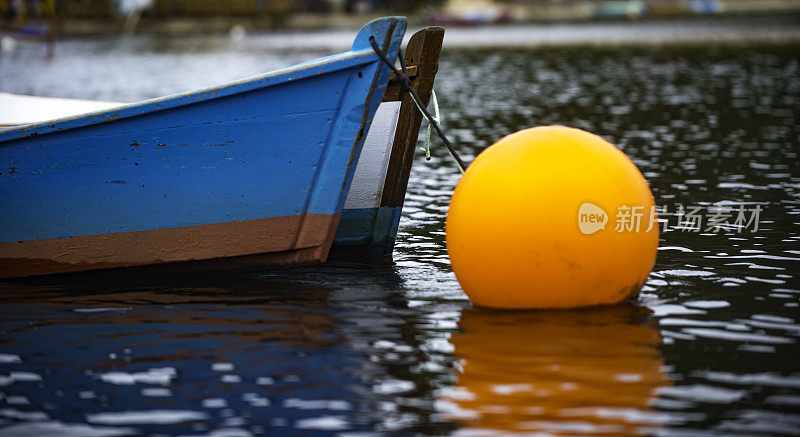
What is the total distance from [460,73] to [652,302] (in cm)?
2805

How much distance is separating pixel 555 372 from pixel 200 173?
3565 millimetres

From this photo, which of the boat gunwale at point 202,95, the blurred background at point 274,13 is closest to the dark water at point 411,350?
the boat gunwale at point 202,95

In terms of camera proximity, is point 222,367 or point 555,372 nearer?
point 555,372

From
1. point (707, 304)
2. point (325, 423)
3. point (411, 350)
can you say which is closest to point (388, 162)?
point (411, 350)

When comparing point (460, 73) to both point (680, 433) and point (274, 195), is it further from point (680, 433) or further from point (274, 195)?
point (680, 433)

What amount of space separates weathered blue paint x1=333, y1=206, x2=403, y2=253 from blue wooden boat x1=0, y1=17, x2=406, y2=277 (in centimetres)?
93

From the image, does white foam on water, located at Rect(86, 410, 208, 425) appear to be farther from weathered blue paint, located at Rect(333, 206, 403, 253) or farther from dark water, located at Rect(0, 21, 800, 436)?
weathered blue paint, located at Rect(333, 206, 403, 253)

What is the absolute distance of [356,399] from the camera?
5.98m

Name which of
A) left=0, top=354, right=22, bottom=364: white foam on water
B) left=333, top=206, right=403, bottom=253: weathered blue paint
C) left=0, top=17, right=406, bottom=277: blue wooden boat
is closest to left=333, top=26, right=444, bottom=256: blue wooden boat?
left=333, top=206, right=403, bottom=253: weathered blue paint

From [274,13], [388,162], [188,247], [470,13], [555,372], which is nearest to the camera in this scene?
[555,372]

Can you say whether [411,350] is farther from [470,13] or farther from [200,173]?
[470,13]

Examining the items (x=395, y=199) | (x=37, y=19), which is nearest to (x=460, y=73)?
(x=395, y=199)

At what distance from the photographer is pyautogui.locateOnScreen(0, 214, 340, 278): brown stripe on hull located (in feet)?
28.5

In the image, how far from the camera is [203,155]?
8.56m
